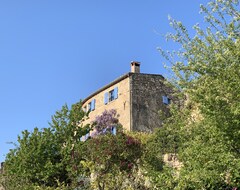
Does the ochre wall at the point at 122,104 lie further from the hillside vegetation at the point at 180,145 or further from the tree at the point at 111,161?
the tree at the point at 111,161

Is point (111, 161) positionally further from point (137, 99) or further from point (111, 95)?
point (111, 95)

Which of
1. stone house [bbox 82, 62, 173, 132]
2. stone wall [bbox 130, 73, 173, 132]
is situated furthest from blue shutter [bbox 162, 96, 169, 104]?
stone wall [bbox 130, 73, 173, 132]

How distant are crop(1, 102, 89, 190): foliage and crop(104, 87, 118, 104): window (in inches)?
693

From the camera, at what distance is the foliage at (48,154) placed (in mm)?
19344

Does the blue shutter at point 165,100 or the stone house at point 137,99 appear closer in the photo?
the stone house at point 137,99

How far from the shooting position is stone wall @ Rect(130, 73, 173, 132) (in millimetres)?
36125

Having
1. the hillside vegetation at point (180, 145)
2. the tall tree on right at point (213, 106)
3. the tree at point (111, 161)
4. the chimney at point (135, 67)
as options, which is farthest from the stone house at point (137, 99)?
the tall tree on right at point (213, 106)

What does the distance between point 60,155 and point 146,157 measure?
4.48m

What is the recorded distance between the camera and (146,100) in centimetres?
3725

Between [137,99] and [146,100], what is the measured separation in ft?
3.13

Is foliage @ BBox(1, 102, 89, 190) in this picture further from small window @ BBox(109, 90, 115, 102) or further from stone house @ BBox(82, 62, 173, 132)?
small window @ BBox(109, 90, 115, 102)

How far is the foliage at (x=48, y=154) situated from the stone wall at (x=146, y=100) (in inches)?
604

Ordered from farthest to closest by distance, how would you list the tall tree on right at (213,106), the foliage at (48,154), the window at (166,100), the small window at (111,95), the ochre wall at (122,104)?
the small window at (111,95) < the window at (166,100) < the ochre wall at (122,104) < the foliage at (48,154) < the tall tree on right at (213,106)

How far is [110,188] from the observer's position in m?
15.5
